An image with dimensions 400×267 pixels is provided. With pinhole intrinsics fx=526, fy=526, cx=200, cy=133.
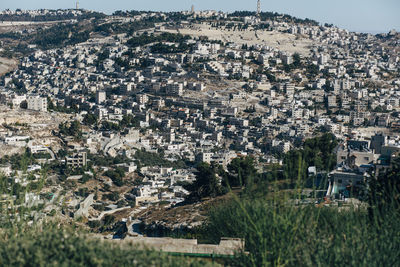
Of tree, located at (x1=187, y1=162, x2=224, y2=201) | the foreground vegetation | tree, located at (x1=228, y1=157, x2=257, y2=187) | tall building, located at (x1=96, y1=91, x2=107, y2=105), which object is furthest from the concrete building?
the foreground vegetation

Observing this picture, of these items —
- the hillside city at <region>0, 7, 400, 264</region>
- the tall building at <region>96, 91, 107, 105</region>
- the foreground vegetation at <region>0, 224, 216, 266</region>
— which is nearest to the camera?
the foreground vegetation at <region>0, 224, 216, 266</region>

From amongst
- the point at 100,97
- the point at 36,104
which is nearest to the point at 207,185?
the point at 36,104

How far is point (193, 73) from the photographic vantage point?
4134 cm

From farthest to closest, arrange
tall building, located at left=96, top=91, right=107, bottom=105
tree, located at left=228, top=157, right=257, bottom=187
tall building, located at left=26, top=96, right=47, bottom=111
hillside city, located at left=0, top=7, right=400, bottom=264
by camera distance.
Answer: tall building, located at left=96, top=91, right=107, bottom=105
tall building, located at left=26, top=96, right=47, bottom=111
tree, located at left=228, top=157, right=257, bottom=187
hillside city, located at left=0, top=7, right=400, bottom=264

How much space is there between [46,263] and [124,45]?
51.0 metres

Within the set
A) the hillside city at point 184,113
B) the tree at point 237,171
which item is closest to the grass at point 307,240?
the hillside city at point 184,113

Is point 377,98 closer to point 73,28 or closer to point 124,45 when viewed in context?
point 124,45

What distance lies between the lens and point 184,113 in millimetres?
34656

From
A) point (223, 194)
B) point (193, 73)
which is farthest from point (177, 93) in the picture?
point (223, 194)

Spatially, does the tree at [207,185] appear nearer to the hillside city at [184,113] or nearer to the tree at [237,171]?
the hillside city at [184,113]

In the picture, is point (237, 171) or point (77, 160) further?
point (77, 160)

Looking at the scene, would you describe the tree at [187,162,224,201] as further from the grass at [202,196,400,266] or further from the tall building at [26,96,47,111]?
the tall building at [26,96,47,111]

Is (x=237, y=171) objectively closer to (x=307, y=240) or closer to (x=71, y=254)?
(x=307, y=240)

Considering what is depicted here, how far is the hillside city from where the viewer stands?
13.3 m
